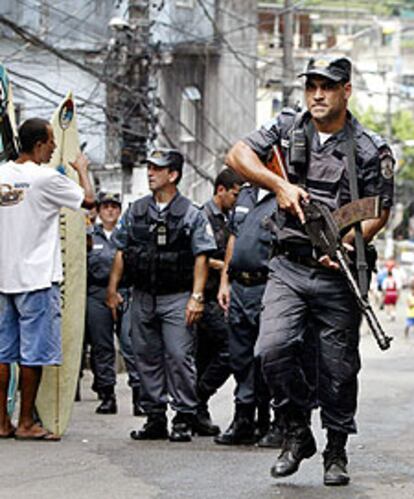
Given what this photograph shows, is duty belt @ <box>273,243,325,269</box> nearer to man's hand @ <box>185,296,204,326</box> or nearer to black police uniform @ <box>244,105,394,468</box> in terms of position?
black police uniform @ <box>244,105,394,468</box>

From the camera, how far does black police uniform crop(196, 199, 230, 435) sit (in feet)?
35.1

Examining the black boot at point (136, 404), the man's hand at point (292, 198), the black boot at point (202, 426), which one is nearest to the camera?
the man's hand at point (292, 198)

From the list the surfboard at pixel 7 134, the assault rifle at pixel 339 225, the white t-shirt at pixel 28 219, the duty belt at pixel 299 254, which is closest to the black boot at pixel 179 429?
the surfboard at pixel 7 134

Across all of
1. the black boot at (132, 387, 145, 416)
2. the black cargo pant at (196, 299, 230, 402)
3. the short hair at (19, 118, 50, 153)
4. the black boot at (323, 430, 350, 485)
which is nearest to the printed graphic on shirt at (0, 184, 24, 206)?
the short hair at (19, 118, 50, 153)

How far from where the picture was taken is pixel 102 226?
508 inches

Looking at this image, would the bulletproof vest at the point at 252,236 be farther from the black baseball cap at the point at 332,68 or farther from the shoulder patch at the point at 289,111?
the black baseball cap at the point at 332,68

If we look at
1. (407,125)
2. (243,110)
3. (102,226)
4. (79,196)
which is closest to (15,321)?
(79,196)

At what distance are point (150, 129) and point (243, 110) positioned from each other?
16068 mm

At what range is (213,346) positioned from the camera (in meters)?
10.9

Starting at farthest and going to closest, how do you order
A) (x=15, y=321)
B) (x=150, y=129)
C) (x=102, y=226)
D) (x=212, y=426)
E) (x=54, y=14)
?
(x=54, y=14), (x=150, y=129), (x=102, y=226), (x=212, y=426), (x=15, y=321)

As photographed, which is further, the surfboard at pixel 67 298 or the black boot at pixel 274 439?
the surfboard at pixel 67 298

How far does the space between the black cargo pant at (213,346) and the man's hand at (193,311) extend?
2.73 feet

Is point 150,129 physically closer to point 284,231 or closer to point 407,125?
point 284,231

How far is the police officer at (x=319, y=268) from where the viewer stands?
7.67 m
